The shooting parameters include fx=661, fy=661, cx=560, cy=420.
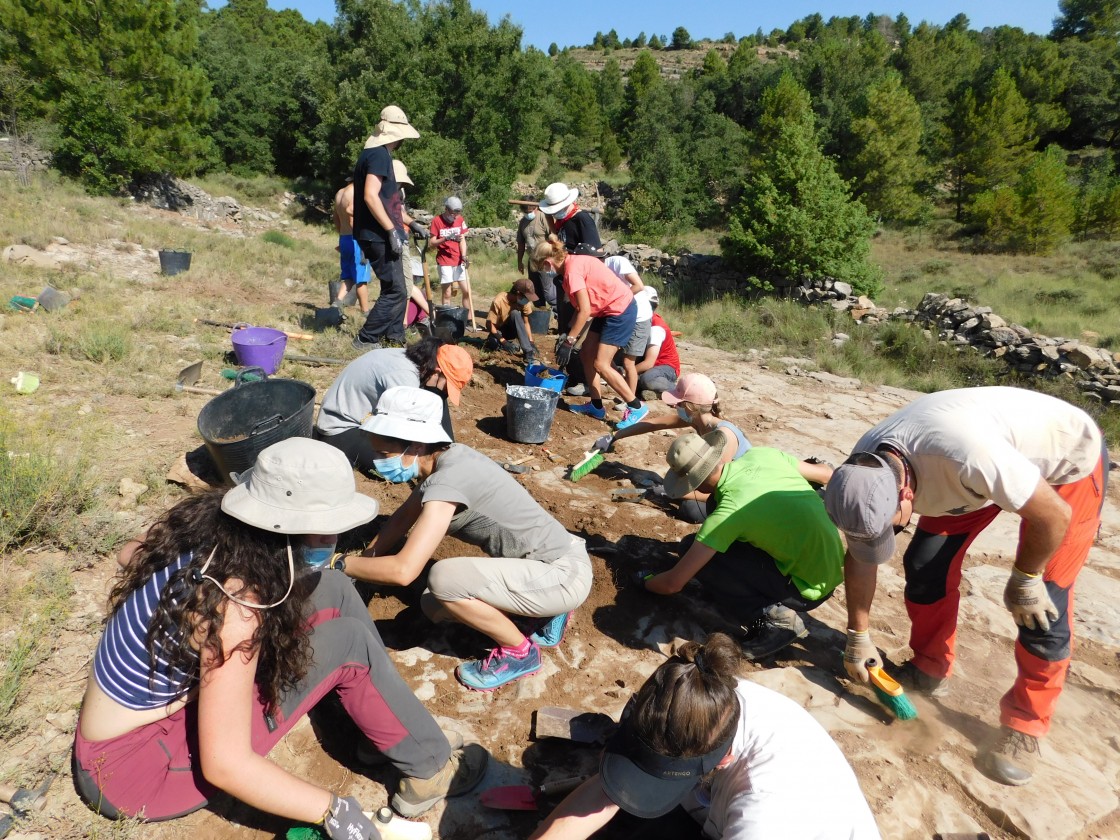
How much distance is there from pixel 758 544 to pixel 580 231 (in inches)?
176

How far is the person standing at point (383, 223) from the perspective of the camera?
5.49 m

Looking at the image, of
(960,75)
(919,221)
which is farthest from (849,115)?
(960,75)

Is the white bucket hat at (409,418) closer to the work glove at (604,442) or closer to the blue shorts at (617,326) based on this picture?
the work glove at (604,442)

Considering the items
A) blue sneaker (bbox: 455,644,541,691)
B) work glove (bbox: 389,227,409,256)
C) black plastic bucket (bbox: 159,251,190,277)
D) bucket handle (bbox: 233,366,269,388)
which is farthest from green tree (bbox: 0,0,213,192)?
blue sneaker (bbox: 455,644,541,691)

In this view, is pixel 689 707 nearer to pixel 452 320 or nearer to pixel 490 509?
pixel 490 509

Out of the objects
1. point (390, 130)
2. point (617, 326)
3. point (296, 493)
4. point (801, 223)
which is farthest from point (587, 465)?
point (801, 223)

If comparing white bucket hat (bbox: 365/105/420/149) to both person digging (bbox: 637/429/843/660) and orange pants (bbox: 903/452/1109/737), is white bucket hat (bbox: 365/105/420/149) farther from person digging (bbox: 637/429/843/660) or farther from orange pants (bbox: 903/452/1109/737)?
orange pants (bbox: 903/452/1109/737)

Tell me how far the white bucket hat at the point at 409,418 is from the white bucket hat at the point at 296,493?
1.99ft

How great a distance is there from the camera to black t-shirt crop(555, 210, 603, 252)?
6500 millimetres

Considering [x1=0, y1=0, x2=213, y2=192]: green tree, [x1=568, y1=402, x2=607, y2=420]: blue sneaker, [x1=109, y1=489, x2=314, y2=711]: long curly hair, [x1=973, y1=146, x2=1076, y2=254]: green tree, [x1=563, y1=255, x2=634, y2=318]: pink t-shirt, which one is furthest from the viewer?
[x1=973, y1=146, x2=1076, y2=254]: green tree

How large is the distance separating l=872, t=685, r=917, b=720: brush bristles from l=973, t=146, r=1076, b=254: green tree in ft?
73.8

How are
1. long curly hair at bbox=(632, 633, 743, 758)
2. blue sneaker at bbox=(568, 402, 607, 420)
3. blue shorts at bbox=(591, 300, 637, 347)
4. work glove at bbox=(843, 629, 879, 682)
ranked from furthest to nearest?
blue sneaker at bbox=(568, 402, 607, 420), blue shorts at bbox=(591, 300, 637, 347), work glove at bbox=(843, 629, 879, 682), long curly hair at bbox=(632, 633, 743, 758)

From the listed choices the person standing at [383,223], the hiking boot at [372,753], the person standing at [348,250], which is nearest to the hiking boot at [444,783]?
the hiking boot at [372,753]

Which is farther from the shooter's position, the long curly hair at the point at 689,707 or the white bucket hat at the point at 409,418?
the white bucket hat at the point at 409,418
